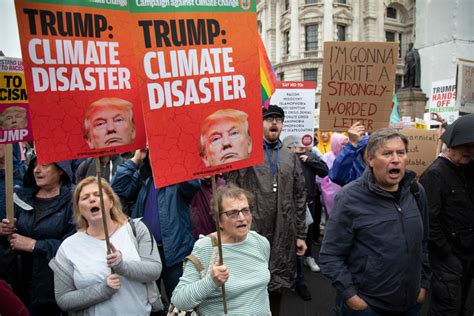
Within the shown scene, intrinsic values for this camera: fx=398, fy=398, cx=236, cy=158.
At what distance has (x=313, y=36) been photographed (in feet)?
140

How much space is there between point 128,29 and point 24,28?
0.49 m

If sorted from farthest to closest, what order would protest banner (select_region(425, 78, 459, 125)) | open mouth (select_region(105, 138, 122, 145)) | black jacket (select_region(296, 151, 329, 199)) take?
protest banner (select_region(425, 78, 459, 125))
black jacket (select_region(296, 151, 329, 199))
open mouth (select_region(105, 138, 122, 145))

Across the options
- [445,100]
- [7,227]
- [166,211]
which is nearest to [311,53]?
[445,100]

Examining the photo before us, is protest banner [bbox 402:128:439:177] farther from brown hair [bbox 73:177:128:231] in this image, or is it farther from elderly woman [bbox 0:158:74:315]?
elderly woman [bbox 0:158:74:315]

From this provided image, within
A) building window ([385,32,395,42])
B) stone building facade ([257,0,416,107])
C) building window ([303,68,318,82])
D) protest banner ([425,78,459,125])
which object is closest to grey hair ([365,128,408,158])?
protest banner ([425,78,459,125])

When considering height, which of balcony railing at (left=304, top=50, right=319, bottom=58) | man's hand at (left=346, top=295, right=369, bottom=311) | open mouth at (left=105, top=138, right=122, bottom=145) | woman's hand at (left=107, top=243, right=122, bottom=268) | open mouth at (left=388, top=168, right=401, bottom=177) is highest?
balcony railing at (left=304, top=50, right=319, bottom=58)

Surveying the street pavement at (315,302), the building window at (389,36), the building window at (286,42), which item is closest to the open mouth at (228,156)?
the street pavement at (315,302)

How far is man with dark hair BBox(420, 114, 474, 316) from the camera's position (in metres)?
2.87

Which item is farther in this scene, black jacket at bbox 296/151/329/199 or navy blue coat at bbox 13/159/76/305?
black jacket at bbox 296/151/329/199

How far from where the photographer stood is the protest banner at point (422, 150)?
448 cm

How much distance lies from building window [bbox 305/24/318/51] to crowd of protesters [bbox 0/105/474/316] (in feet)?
137

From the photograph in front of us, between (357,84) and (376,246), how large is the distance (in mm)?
1899

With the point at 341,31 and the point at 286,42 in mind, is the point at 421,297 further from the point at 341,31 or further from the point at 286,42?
the point at 286,42

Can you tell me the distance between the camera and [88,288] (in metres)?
2.16
